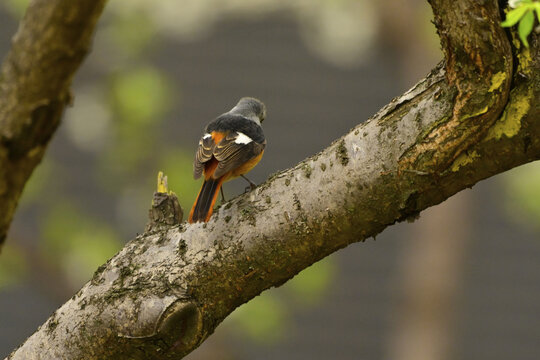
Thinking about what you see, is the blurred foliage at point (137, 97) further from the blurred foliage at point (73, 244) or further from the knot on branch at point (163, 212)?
the knot on branch at point (163, 212)

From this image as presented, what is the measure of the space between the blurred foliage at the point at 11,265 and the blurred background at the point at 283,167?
0.01 metres

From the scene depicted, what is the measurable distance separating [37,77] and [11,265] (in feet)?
17.7

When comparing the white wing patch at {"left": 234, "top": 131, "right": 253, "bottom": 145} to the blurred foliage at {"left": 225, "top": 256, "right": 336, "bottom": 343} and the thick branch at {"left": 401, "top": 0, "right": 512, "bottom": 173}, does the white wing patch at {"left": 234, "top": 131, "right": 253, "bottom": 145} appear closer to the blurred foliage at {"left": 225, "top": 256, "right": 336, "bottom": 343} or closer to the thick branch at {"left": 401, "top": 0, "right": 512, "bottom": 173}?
the thick branch at {"left": 401, "top": 0, "right": 512, "bottom": 173}

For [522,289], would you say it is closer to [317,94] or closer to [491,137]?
[317,94]

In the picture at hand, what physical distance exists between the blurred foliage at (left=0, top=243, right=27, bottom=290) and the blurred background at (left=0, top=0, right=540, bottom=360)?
15 millimetres

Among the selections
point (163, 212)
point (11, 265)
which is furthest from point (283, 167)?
point (163, 212)

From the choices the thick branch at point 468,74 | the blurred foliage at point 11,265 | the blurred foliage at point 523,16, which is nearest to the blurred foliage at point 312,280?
the blurred foliage at point 11,265

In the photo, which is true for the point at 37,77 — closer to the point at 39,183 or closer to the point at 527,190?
the point at 527,190

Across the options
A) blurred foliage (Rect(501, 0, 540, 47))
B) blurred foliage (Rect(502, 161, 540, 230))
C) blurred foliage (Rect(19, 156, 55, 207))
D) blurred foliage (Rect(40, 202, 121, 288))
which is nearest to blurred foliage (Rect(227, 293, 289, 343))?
blurred foliage (Rect(40, 202, 121, 288))

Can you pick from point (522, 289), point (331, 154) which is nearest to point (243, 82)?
point (522, 289)

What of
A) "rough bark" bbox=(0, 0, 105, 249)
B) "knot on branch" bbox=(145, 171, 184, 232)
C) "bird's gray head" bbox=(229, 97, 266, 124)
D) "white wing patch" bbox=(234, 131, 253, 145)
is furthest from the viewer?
"bird's gray head" bbox=(229, 97, 266, 124)

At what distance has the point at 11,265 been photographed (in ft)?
21.6

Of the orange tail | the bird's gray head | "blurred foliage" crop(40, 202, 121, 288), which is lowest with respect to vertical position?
the orange tail

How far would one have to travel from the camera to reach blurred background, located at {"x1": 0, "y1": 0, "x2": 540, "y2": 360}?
6496 mm
